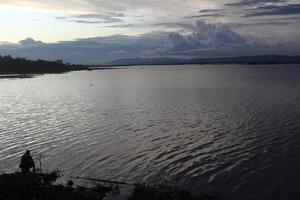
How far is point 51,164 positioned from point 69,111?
35.7m

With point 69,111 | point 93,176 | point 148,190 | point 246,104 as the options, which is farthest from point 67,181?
point 246,104

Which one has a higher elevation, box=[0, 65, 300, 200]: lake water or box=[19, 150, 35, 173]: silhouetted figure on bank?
box=[19, 150, 35, 173]: silhouetted figure on bank

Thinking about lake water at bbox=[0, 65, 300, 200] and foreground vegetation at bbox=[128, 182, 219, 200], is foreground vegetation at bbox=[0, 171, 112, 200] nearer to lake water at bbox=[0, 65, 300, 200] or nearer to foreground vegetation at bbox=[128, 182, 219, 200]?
foreground vegetation at bbox=[128, 182, 219, 200]

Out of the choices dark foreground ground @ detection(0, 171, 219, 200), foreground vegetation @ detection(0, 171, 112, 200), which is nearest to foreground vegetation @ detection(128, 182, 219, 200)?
dark foreground ground @ detection(0, 171, 219, 200)

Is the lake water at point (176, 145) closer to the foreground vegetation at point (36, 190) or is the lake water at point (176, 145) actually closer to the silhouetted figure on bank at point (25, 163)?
the silhouetted figure on bank at point (25, 163)

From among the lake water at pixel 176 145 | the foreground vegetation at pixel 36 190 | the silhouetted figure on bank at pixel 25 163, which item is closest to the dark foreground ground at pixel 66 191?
the foreground vegetation at pixel 36 190

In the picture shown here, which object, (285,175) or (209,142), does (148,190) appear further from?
(209,142)

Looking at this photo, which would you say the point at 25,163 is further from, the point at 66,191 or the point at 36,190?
the point at 36,190

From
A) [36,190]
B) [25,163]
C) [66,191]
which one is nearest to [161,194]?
[66,191]

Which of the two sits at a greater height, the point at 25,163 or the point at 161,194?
the point at 25,163

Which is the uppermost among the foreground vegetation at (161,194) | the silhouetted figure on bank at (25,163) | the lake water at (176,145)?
the silhouetted figure on bank at (25,163)

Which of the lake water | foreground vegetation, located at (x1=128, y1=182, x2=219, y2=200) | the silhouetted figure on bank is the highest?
the silhouetted figure on bank

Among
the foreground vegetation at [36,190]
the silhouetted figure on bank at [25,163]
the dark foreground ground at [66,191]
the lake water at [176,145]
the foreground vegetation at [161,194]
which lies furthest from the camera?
the lake water at [176,145]

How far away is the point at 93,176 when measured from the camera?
3064 centimetres
